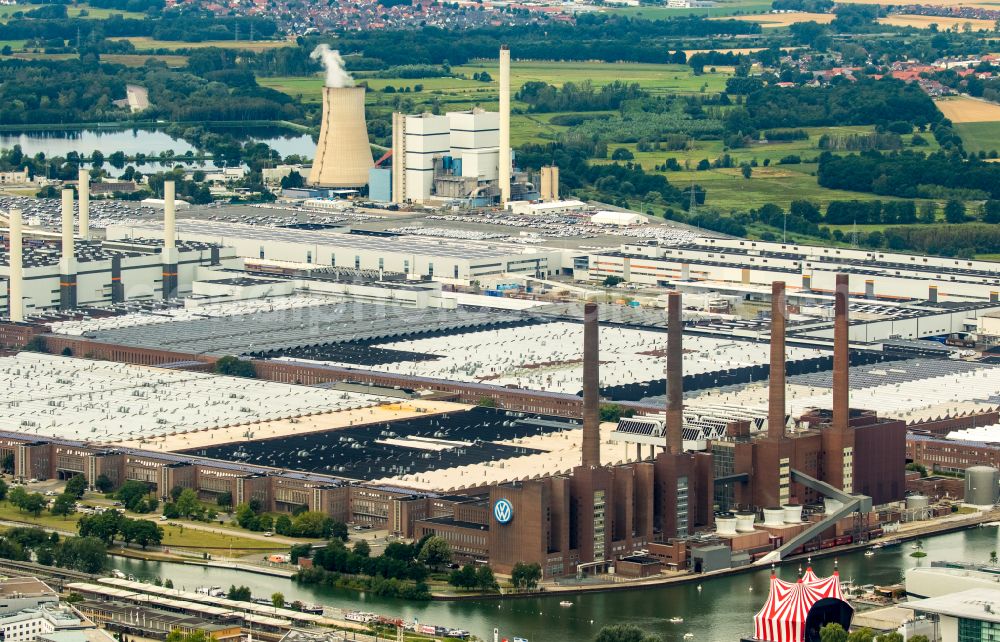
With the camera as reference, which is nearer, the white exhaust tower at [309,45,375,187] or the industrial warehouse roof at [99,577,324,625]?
the industrial warehouse roof at [99,577,324,625]

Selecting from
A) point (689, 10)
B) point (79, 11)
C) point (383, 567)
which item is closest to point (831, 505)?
point (383, 567)

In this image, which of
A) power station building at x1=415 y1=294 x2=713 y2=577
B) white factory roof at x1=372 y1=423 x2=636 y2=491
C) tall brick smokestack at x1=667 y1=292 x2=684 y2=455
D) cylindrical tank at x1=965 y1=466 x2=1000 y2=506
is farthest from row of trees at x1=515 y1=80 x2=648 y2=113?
power station building at x1=415 y1=294 x2=713 y2=577

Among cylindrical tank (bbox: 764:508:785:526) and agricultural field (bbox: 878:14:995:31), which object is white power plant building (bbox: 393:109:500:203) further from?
agricultural field (bbox: 878:14:995:31)

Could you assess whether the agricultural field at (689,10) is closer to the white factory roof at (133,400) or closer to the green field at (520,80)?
the green field at (520,80)

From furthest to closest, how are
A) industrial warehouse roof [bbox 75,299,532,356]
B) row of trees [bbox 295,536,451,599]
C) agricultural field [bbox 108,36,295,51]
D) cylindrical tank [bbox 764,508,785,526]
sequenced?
agricultural field [bbox 108,36,295,51] < industrial warehouse roof [bbox 75,299,532,356] < cylindrical tank [bbox 764,508,785,526] < row of trees [bbox 295,536,451,599]

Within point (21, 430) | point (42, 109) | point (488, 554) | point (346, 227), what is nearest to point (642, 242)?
point (346, 227)

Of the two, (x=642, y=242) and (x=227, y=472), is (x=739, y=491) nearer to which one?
(x=227, y=472)

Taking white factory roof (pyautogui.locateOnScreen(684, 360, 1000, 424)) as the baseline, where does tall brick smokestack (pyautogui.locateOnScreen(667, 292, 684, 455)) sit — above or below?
above
